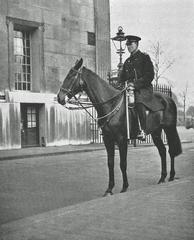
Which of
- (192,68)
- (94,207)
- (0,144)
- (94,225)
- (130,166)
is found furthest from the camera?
(0,144)

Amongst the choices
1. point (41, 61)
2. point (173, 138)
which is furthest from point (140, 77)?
point (41, 61)

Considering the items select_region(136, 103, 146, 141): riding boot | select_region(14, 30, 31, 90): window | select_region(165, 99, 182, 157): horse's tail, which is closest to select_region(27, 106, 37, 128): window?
select_region(14, 30, 31, 90): window

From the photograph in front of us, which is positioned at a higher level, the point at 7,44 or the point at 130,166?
the point at 7,44

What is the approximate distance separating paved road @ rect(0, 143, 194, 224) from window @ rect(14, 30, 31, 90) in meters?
7.80

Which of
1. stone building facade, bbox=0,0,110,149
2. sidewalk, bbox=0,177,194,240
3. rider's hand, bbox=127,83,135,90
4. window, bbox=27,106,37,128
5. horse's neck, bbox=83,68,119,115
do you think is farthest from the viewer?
window, bbox=27,106,37,128

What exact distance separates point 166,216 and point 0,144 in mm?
14677

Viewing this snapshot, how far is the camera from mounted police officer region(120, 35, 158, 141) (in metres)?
8.07

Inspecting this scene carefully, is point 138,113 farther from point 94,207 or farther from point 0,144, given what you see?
point 0,144

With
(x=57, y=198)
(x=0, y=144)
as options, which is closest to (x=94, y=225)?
(x=57, y=198)

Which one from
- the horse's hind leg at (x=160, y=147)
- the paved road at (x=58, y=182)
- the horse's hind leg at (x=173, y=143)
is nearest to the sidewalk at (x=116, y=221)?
the paved road at (x=58, y=182)

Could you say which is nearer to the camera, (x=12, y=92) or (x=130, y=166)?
(x=130, y=166)

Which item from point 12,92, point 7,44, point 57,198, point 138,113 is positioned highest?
point 7,44

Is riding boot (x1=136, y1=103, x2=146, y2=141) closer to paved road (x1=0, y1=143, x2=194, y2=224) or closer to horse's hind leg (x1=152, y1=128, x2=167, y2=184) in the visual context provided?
horse's hind leg (x1=152, y1=128, x2=167, y2=184)

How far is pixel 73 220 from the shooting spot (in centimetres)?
487
